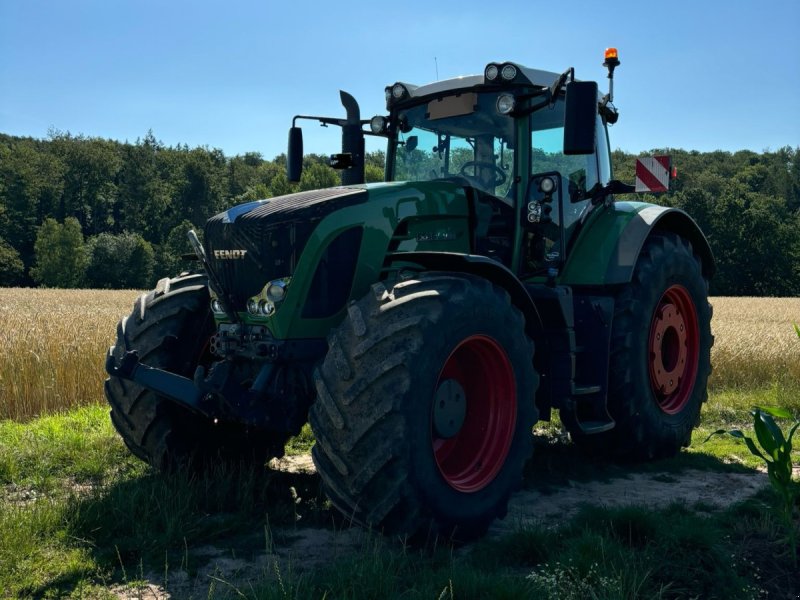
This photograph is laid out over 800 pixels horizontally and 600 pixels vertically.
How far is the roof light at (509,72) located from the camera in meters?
4.86

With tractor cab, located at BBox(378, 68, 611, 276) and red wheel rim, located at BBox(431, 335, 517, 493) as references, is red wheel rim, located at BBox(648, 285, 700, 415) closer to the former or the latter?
tractor cab, located at BBox(378, 68, 611, 276)

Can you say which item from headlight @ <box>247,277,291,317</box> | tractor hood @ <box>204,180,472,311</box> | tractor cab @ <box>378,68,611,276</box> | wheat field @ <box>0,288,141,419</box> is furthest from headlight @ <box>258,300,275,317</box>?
wheat field @ <box>0,288,141,419</box>

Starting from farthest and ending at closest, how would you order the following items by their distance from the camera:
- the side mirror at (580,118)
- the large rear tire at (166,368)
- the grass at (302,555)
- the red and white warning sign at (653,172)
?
the red and white warning sign at (653,172) < the large rear tire at (166,368) < the side mirror at (580,118) < the grass at (302,555)

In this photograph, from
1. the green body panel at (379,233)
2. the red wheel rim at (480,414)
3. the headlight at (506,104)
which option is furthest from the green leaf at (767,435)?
the headlight at (506,104)

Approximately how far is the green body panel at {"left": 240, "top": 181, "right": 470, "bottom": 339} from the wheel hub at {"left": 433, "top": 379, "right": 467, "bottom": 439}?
0.75 meters

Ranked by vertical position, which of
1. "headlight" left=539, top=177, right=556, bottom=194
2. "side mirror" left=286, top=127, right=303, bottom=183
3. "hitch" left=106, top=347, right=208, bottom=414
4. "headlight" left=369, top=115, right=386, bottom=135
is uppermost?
"headlight" left=369, top=115, right=386, bottom=135

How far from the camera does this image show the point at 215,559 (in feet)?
12.2

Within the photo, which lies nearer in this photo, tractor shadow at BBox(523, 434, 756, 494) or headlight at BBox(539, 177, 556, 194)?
headlight at BBox(539, 177, 556, 194)

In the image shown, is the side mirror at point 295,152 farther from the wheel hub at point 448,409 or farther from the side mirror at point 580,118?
the wheel hub at point 448,409

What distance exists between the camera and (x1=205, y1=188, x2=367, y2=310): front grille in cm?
411

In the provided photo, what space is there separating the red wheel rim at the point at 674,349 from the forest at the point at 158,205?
35.3m

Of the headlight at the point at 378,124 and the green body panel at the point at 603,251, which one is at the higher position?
the headlight at the point at 378,124

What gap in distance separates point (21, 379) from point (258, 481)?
14.8ft

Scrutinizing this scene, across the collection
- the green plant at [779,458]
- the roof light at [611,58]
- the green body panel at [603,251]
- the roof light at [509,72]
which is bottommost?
the green plant at [779,458]
